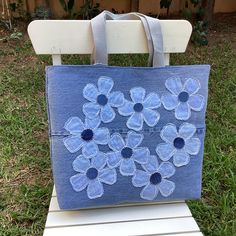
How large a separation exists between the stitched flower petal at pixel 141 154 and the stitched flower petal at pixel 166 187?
0.29 ft

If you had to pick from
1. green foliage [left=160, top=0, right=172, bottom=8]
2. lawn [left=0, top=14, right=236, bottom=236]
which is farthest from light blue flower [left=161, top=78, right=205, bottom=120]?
green foliage [left=160, top=0, right=172, bottom=8]

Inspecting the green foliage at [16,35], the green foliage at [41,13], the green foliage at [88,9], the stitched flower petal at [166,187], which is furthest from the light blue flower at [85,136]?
the green foliage at [88,9]

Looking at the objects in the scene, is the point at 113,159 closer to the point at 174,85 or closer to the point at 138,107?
the point at 138,107

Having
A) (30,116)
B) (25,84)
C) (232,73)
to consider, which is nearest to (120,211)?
(30,116)

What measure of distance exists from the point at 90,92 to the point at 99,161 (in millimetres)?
191

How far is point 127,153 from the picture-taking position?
113 cm

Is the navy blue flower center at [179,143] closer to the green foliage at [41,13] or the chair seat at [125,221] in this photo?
Result: the chair seat at [125,221]

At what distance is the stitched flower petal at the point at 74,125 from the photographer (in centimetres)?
107

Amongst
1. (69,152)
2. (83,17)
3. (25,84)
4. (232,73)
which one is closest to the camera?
(69,152)

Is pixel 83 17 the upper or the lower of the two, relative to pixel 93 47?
lower

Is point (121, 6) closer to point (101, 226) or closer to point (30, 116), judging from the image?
point (30, 116)

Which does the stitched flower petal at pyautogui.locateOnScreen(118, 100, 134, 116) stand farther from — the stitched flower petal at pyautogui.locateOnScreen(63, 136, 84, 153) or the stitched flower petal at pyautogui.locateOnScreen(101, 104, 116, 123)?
the stitched flower petal at pyautogui.locateOnScreen(63, 136, 84, 153)

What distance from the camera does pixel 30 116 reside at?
2256 millimetres

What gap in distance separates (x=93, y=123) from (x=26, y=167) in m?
0.90
